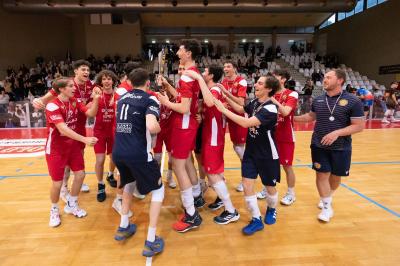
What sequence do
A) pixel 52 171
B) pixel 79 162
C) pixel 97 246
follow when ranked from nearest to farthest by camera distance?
pixel 97 246 → pixel 52 171 → pixel 79 162

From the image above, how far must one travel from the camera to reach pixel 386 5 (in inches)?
672

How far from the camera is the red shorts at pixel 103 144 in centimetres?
423

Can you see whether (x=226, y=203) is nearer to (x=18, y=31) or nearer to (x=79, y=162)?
(x=79, y=162)

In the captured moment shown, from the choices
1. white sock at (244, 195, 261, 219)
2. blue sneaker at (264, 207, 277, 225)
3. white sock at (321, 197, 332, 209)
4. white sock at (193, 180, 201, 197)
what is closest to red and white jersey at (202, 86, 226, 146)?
white sock at (244, 195, 261, 219)

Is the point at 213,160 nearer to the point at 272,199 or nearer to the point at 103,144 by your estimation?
the point at 272,199

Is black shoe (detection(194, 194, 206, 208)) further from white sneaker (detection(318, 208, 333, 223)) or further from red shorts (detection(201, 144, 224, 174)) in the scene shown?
white sneaker (detection(318, 208, 333, 223))

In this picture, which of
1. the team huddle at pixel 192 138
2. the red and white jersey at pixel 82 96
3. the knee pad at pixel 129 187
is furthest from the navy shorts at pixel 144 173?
the red and white jersey at pixel 82 96

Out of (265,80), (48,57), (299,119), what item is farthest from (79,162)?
(48,57)

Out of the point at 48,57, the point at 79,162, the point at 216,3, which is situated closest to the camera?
the point at 79,162

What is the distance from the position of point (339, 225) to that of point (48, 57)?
21.9 m

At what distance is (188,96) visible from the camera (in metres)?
3.05

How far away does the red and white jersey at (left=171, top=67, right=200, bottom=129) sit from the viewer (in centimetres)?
304

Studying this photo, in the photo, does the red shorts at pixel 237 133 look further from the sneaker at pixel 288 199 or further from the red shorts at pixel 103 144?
the red shorts at pixel 103 144

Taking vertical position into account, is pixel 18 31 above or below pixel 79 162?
above
